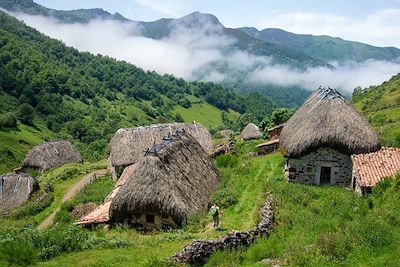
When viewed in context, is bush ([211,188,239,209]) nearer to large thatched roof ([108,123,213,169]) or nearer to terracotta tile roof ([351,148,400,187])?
terracotta tile roof ([351,148,400,187])

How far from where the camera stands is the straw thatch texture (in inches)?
1348

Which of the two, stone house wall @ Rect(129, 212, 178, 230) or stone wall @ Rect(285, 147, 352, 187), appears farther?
stone wall @ Rect(285, 147, 352, 187)

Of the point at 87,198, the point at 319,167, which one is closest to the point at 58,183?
the point at 87,198

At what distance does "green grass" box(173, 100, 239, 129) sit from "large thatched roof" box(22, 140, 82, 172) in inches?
3359

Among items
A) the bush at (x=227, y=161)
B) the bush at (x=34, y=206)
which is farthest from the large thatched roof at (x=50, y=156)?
the bush at (x=227, y=161)

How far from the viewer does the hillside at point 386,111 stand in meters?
29.6

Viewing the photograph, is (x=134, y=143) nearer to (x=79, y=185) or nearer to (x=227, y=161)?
(x=79, y=185)

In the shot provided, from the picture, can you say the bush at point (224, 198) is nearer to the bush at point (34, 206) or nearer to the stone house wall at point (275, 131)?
the bush at point (34, 206)

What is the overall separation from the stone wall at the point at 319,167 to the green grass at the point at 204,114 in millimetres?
112931

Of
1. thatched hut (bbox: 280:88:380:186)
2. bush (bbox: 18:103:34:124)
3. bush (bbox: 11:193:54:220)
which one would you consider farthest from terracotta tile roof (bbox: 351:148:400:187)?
bush (bbox: 18:103:34:124)

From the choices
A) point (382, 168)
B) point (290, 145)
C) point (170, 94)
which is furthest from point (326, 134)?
point (170, 94)

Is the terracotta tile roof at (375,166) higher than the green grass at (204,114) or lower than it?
higher

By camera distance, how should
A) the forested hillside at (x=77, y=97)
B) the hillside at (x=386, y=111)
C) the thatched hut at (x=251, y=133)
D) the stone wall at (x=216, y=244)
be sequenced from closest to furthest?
the stone wall at (x=216, y=244)
the hillside at (x=386, y=111)
the thatched hut at (x=251, y=133)
the forested hillside at (x=77, y=97)

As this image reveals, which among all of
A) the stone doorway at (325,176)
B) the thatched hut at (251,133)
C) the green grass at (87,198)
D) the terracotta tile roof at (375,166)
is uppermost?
the terracotta tile roof at (375,166)
